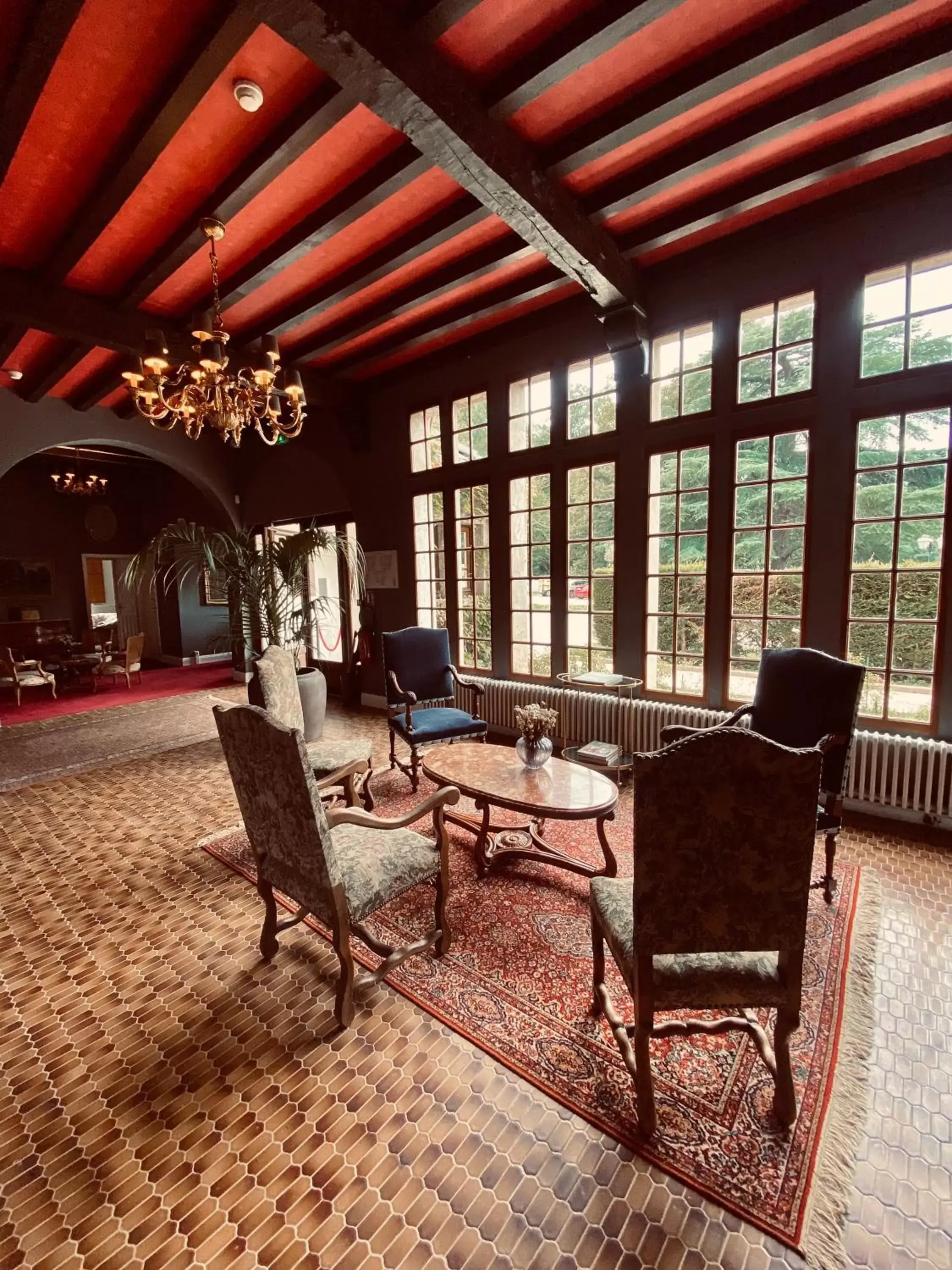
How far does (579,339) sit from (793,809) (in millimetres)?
4213

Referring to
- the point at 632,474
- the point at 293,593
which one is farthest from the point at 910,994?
the point at 293,593

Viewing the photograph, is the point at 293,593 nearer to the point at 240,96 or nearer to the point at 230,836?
the point at 230,836

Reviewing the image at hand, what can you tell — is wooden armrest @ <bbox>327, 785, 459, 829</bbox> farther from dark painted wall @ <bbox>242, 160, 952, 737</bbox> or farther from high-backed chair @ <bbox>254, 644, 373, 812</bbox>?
dark painted wall @ <bbox>242, 160, 952, 737</bbox>

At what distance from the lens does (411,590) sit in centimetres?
609

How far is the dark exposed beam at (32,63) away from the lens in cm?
194

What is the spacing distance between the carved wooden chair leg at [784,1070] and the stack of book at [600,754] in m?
2.19

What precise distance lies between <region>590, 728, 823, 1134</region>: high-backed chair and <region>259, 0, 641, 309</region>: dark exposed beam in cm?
263

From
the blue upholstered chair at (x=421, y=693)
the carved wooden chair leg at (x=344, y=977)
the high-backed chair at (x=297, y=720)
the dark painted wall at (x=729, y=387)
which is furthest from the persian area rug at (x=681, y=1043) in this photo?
the dark painted wall at (x=729, y=387)

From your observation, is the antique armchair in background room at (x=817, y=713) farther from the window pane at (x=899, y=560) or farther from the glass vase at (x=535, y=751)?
the window pane at (x=899, y=560)

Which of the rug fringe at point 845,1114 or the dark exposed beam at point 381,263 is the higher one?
the dark exposed beam at point 381,263

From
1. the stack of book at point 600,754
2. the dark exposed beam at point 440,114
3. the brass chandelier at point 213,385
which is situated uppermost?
the dark exposed beam at point 440,114

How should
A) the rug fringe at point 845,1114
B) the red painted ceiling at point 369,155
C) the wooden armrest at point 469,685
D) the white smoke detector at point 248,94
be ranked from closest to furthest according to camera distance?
the rug fringe at point 845,1114 → the red painted ceiling at point 369,155 → the white smoke detector at point 248,94 → the wooden armrest at point 469,685

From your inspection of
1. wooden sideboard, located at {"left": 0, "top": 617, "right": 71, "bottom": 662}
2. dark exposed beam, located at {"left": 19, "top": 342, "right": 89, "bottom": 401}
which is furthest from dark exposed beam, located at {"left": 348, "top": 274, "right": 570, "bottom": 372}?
wooden sideboard, located at {"left": 0, "top": 617, "right": 71, "bottom": 662}

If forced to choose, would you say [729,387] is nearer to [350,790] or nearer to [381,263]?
[381,263]
